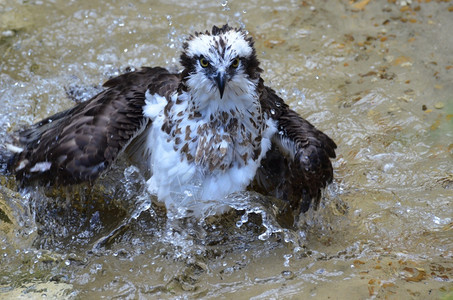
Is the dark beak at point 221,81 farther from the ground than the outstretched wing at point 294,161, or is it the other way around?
the dark beak at point 221,81

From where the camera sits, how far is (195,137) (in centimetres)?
479

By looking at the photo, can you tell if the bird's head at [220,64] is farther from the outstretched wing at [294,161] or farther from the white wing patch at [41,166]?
the white wing patch at [41,166]

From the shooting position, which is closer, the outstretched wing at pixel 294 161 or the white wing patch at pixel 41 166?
the white wing patch at pixel 41 166

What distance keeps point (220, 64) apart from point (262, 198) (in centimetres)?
130

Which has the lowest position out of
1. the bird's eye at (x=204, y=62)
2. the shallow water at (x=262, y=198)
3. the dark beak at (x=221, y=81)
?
the shallow water at (x=262, y=198)

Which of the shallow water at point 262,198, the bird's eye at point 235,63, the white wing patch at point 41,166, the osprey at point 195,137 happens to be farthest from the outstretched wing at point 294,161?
the white wing patch at point 41,166

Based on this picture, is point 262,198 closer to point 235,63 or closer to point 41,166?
point 235,63

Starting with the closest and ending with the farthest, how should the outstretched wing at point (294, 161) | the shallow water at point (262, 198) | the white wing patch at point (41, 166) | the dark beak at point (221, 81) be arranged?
1. the dark beak at point (221, 81)
2. the shallow water at point (262, 198)
3. the white wing patch at point (41, 166)
4. the outstretched wing at point (294, 161)

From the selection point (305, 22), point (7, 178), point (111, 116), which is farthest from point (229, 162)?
point (305, 22)

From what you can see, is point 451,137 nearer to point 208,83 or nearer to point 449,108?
point 449,108

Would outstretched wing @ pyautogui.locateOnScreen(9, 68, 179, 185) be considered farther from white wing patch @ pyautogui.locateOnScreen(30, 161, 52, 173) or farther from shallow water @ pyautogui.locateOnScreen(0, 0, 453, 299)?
shallow water @ pyautogui.locateOnScreen(0, 0, 453, 299)

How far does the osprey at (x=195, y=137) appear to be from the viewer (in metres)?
4.54

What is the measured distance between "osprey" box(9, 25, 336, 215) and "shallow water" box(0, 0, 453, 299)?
284mm

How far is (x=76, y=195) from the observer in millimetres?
5332
